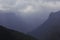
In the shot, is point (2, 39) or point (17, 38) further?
point (17, 38)

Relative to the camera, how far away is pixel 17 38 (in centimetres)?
12494

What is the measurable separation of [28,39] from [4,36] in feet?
79.0

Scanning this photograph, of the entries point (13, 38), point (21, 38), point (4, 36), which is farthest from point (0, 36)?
point (21, 38)

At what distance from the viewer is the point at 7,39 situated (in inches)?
4473

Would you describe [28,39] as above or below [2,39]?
above

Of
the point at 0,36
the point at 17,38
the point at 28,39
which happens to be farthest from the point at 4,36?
the point at 28,39

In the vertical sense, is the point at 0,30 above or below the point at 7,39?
above

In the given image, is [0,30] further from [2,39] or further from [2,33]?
[2,39]

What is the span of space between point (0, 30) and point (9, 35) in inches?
293

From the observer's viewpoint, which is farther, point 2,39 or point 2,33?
point 2,33

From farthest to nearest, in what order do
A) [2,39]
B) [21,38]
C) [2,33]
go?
1. [21,38]
2. [2,33]
3. [2,39]

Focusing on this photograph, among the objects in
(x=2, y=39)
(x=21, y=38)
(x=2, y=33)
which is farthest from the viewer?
(x=21, y=38)

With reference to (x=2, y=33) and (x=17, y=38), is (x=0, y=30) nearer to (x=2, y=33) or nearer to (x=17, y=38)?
(x=2, y=33)

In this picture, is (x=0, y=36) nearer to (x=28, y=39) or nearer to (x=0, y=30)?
(x=0, y=30)
